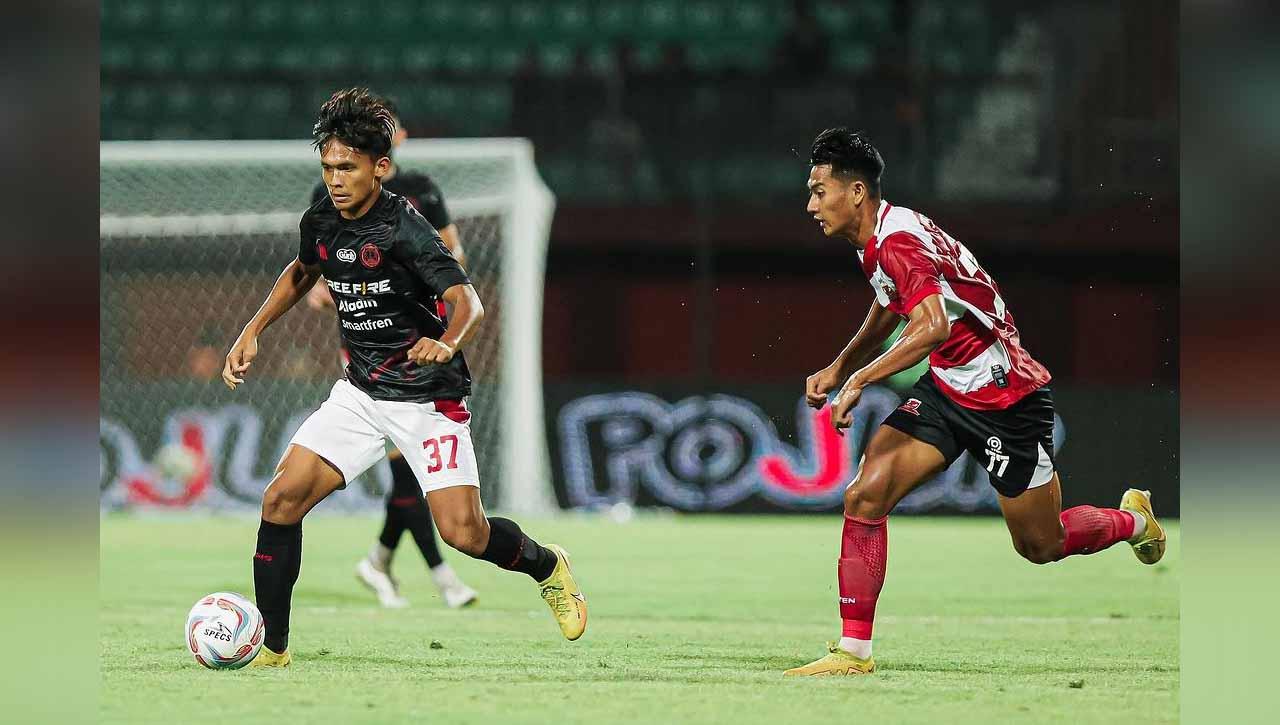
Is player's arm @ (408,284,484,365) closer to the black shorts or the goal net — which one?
the black shorts

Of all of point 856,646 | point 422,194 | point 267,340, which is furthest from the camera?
point 267,340

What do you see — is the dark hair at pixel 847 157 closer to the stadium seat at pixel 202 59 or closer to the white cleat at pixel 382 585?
the white cleat at pixel 382 585

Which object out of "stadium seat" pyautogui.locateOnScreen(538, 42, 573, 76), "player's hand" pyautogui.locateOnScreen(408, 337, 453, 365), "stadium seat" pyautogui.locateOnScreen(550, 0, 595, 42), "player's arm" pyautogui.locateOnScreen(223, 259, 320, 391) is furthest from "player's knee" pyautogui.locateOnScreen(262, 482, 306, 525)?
"stadium seat" pyautogui.locateOnScreen(550, 0, 595, 42)

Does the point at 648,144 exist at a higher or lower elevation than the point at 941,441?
higher

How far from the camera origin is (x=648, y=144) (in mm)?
16578

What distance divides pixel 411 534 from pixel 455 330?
243 cm

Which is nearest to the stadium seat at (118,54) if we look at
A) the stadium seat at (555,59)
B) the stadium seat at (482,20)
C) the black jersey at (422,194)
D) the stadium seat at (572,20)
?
the stadium seat at (482,20)

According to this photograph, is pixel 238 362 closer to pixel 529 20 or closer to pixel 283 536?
pixel 283 536

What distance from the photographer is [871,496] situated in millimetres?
5004

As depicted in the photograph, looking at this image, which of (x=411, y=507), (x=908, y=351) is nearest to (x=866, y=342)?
(x=908, y=351)

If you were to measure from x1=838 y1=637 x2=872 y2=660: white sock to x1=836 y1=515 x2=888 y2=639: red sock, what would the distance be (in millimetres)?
13
